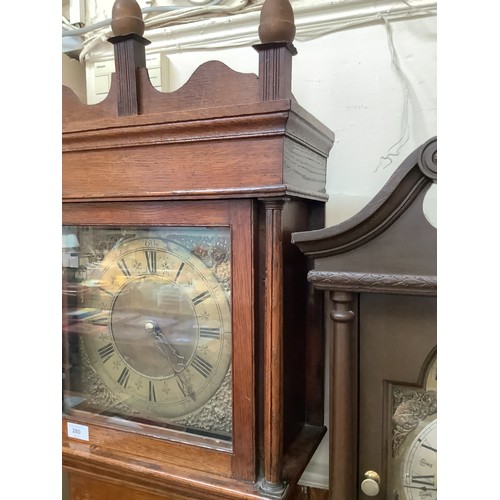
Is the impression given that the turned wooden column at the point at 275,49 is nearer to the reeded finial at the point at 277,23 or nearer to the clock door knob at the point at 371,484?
the reeded finial at the point at 277,23

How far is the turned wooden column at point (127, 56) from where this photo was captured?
0.72 meters

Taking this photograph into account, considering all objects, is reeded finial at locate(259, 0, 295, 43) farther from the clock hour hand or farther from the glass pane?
the clock hour hand

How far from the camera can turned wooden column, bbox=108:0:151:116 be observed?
28.4 inches

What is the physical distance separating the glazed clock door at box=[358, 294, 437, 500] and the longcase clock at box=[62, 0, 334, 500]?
128 mm

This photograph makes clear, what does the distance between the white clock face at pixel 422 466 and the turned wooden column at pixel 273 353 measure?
0.20 metres

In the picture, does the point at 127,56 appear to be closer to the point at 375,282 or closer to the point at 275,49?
the point at 275,49

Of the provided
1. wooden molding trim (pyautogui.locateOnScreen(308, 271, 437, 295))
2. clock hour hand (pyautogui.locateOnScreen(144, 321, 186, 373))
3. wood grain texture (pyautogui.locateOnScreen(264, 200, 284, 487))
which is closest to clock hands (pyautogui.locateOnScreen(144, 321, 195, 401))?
clock hour hand (pyautogui.locateOnScreen(144, 321, 186, 373))

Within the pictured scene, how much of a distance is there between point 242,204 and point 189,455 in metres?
0.43

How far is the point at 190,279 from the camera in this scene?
75 cm

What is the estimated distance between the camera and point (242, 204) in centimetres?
67

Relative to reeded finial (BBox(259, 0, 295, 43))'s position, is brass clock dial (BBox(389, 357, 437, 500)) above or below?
below

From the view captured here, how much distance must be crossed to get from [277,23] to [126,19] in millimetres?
271
